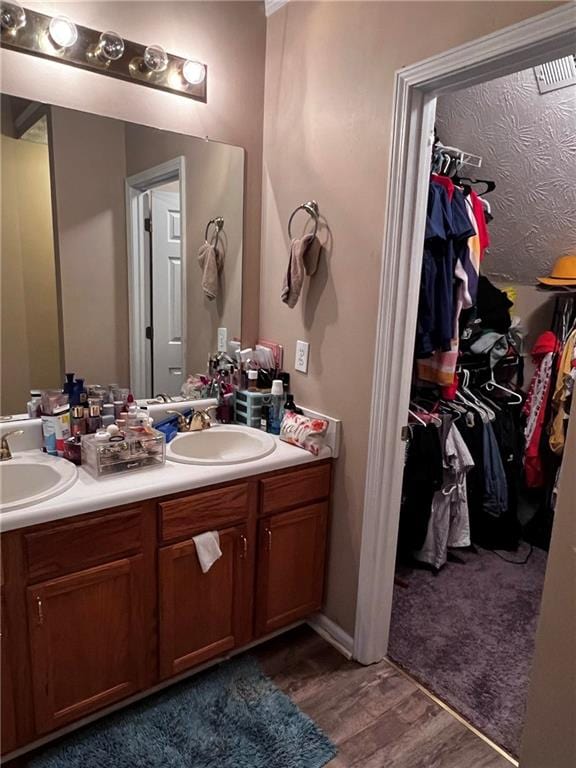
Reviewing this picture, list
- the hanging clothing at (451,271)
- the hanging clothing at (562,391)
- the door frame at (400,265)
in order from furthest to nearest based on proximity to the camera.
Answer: the hanging clothing at (562,391) → the hanging clothing at (451,271) → the door frame at (400,265)

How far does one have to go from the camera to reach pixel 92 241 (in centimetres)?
190

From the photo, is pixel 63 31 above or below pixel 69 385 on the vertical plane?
above

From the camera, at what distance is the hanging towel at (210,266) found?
86.5 inches

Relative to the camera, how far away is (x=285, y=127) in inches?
82.2

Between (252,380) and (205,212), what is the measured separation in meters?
0.73

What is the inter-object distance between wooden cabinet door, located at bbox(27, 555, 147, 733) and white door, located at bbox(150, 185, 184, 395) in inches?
32.5

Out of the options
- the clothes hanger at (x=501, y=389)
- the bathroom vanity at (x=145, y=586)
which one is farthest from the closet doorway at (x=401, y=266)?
the clothes hanger at (x=501, y=389)

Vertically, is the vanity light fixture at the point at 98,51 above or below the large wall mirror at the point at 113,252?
above

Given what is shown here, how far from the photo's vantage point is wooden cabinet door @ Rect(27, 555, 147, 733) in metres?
1.48

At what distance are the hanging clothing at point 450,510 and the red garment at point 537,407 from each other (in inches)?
18.7

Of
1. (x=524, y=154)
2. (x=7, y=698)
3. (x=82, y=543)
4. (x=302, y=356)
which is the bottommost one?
(x=7, y=698)

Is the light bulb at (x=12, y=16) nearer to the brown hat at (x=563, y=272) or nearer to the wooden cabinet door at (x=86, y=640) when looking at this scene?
the wooden cabinet door at (x=86, y=640)

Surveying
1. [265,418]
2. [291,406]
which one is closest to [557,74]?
[291,406]

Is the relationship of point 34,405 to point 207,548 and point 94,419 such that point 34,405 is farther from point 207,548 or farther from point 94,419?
point 207,548
